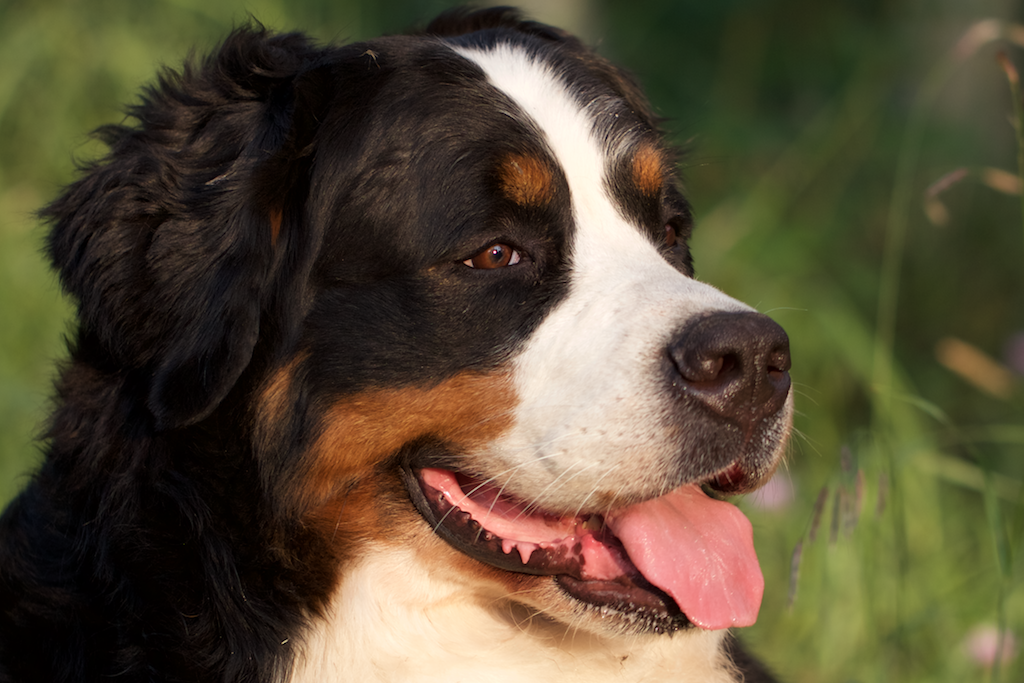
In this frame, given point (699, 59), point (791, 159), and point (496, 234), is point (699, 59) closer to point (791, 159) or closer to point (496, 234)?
point (791, 159)

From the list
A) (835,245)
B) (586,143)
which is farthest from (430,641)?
(835,245)

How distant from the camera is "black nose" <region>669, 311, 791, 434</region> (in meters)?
2.21

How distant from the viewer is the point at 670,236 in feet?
9.86

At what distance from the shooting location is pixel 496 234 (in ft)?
8.12

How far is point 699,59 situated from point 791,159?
84.3 inches

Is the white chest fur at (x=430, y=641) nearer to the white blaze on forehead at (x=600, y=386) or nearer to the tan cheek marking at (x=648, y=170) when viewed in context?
the white blaze on forehead at (x=600, y=386)

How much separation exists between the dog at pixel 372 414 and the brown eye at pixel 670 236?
395mm

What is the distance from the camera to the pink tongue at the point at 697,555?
7.68 feet

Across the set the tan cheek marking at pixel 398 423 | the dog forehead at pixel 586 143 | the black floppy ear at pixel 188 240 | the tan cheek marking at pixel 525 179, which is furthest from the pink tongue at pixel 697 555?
the black floppy ear at pixel 188 240

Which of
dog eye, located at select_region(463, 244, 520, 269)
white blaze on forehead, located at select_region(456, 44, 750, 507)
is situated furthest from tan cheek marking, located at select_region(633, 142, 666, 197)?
dog eye, located at select_region(463, 244, 520, 269)

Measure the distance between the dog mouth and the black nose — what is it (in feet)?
0.82

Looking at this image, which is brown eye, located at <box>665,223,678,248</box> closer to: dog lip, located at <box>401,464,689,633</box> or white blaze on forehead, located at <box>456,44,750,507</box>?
white blaze on forehead, located at <box>456,44,750,507</box>

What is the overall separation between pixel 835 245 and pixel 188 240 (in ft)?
17.9

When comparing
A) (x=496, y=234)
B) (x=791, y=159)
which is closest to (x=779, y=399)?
(x=496, y=234)
